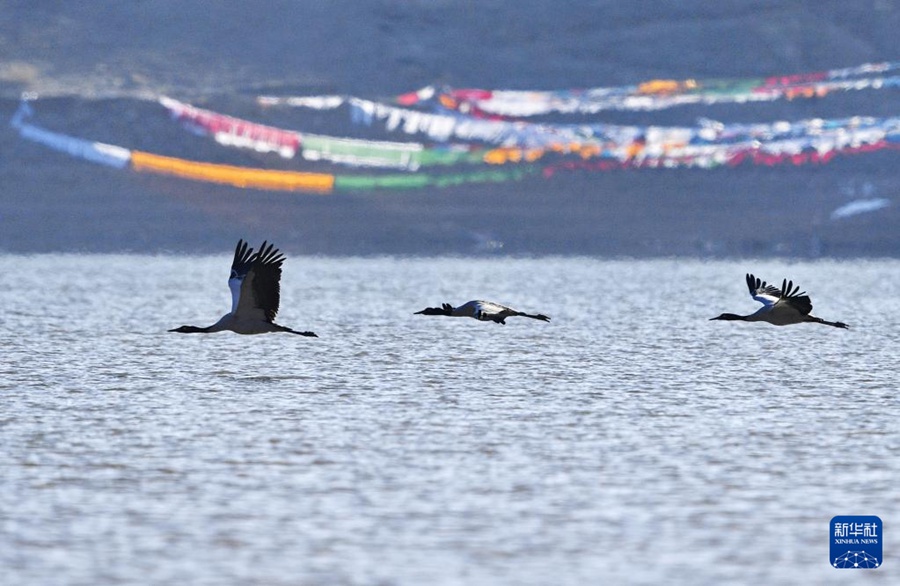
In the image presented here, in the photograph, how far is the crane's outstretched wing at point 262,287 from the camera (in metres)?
41.2

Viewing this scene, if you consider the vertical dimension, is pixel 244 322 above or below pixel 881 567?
above

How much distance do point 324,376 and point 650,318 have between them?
3743cm

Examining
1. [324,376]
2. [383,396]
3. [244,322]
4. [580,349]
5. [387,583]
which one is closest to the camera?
[387,583]

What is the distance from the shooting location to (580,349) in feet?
227

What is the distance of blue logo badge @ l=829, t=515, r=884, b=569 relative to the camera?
2730 centimetres

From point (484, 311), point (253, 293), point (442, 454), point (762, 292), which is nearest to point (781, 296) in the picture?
point (762, 292)

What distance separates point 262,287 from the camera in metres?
41.5

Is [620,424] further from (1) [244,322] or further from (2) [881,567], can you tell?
(2) [881,567]

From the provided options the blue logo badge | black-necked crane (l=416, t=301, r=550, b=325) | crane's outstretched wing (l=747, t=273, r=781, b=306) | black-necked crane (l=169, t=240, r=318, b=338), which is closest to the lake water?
the blue logo badge

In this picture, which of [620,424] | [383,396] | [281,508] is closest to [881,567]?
[281,508]

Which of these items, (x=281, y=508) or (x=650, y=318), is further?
(x=650, y=318)

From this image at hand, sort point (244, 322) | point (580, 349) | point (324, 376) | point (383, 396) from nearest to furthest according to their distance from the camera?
point (244, 322) < point (383, 396) < point (324, 376) < point (580, 349)

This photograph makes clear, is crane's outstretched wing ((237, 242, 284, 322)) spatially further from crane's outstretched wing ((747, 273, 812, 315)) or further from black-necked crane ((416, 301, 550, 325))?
crane's outstretched wing ((747, 273, 812, 315))

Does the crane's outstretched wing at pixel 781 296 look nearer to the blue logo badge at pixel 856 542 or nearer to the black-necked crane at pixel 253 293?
the black-necked crane at pixel 253 293
